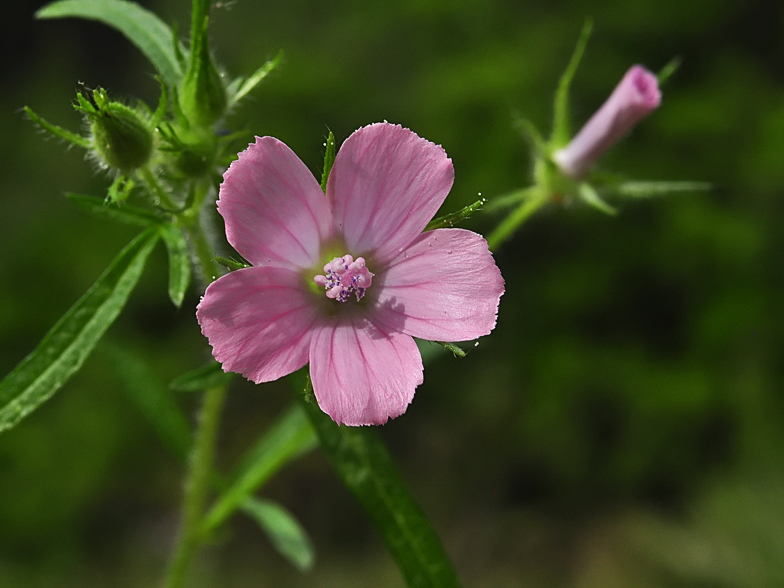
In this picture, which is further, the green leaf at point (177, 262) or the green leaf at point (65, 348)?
the green leaf at point (65, 348)

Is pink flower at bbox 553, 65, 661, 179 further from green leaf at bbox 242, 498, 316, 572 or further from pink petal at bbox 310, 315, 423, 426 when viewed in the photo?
green leaf at bbox 242, 498, 316, 572

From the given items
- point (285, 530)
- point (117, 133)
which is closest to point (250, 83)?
point (117, 133)

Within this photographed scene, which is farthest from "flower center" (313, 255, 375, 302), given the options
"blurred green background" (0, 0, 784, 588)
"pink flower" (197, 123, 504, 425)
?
"blurred green background" (0, 0, 784, 588)

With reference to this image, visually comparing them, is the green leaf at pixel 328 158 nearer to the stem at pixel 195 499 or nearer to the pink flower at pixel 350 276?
the pink flower at pixel 350 276

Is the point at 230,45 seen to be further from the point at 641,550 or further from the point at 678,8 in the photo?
the point at 641,550

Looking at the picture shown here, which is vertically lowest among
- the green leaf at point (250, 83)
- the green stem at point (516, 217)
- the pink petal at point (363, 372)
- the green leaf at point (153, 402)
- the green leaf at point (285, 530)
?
the green leaf at point (285, 530)

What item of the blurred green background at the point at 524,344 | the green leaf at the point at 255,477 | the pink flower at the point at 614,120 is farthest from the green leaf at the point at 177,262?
the blurred green background at the point at 524,344

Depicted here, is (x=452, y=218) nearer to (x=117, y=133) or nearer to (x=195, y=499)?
(x=117, y=133)
